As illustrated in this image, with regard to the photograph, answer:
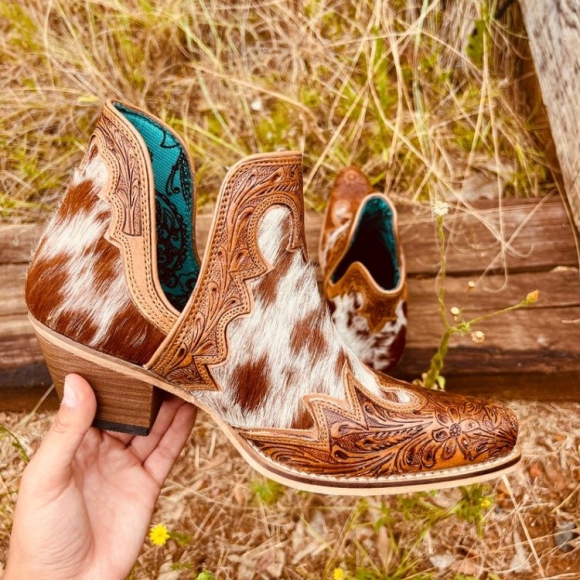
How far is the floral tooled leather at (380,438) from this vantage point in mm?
1301

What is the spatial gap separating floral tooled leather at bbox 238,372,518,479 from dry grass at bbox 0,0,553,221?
1.22m

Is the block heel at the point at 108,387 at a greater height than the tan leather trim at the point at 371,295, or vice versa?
the block heel at the point at 108,387

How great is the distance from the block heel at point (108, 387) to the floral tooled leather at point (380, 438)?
276 millimetres

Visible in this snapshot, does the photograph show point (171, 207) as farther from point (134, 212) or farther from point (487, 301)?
point (487, 301)

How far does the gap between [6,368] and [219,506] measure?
100 centimetres

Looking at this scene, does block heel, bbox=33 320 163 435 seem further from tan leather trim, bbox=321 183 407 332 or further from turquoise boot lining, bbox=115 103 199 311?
tan leather trim, bbox=321 183 407 332

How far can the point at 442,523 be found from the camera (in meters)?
1.98

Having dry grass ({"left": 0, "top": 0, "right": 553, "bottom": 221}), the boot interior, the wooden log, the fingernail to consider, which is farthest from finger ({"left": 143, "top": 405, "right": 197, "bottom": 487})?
the wooden log

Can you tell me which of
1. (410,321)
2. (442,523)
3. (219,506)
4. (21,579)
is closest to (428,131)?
(410,321)

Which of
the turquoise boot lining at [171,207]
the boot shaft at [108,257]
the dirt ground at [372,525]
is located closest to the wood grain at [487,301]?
the dirt ground at [372,525]

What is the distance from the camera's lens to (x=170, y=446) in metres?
1.72

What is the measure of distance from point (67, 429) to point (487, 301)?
1522 millimetres

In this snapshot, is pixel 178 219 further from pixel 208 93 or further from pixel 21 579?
pixel 208 93

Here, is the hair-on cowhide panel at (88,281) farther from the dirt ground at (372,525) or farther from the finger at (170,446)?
the dirt ground at (372,525)
